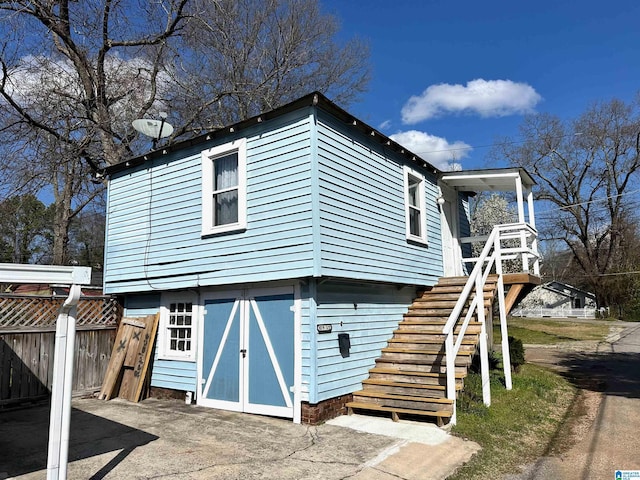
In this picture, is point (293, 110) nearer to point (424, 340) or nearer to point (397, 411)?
point (424, 340)

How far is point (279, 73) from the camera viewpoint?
66.3 ft

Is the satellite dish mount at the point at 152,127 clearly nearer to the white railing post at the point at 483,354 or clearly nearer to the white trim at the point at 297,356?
the white trim at the point at 297,356

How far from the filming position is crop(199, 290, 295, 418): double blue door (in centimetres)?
736

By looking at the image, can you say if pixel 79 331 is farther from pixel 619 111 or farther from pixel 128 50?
pixel 619 111

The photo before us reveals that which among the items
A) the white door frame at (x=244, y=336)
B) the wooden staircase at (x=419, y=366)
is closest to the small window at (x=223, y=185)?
the white door frame at (x=244, y=336)

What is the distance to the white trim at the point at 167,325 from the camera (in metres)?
8.77

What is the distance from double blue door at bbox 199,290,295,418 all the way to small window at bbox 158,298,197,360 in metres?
0.57

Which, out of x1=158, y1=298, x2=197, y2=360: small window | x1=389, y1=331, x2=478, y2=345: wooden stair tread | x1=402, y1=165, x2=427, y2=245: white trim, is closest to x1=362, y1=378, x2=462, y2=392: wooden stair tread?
x1=389, y1=331, x2=478, y2=345: wooden stair tread

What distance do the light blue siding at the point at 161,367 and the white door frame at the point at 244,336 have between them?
0.27m

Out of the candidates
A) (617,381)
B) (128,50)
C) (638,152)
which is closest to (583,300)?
(638,152)

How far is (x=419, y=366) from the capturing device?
26.3 ft

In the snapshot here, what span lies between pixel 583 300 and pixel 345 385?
53860 mm

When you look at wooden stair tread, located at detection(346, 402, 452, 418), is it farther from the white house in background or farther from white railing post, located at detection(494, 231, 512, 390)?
the white house in background

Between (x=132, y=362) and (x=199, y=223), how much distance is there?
3.28 meters
